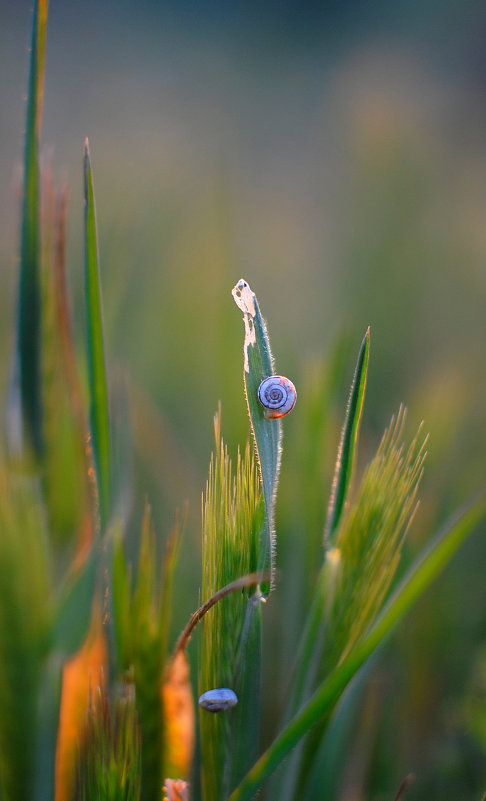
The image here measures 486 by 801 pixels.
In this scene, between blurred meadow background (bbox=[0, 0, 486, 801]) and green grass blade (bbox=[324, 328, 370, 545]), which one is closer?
green grass blade (bbox=[324, 328, 370, 545])

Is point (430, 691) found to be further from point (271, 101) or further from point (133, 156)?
point (271, 101)

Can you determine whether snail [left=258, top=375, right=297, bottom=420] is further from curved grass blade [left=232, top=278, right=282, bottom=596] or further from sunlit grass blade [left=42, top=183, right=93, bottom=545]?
sunlit grass blade [left=42, top=183, right=93, bottom=545]

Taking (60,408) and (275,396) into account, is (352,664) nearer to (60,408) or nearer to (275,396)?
(275,396)

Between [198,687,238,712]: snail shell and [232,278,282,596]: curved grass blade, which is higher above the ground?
[232,278,282,596]: curved grass blade

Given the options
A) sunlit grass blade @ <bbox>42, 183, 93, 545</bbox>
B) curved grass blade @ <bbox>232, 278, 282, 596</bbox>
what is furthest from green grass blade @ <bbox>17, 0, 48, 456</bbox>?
curved grass blade @ <bbox>232, 278, 282, 596</bbox>

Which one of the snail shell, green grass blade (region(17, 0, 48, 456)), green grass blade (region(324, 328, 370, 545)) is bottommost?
the snail shell

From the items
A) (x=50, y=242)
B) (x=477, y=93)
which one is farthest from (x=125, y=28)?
(x=50, y=242)
